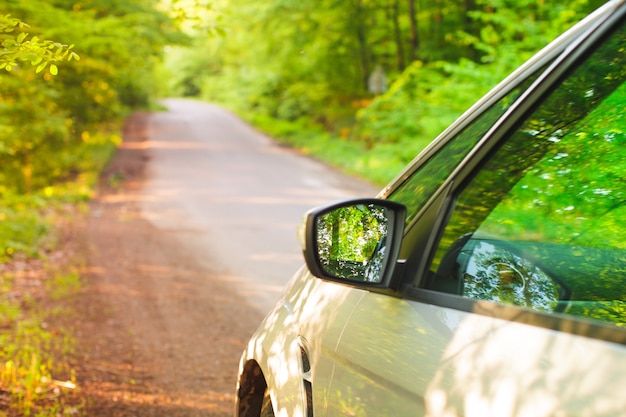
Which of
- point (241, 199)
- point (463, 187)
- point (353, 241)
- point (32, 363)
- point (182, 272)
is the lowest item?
point (241, 199)

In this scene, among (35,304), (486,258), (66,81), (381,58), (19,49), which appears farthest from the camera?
(381,58)

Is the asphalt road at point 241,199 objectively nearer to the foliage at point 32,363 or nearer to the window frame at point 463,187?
the foliage at point 32,363

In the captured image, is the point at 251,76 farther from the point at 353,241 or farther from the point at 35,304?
the point at 353,241

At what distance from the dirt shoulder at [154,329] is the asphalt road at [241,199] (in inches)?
18.9

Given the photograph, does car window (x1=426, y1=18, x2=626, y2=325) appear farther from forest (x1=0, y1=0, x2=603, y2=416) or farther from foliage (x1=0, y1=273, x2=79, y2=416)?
foliage (x1=0, y1=273, x2=79, y2=416)

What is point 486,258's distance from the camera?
198 centimetres

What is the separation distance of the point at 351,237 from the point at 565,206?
0.73m

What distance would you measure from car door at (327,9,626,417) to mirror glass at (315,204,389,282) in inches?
3.6

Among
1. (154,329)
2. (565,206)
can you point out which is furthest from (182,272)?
(565,206)

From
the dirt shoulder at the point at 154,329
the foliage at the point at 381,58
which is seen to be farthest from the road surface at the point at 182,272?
the foliage at the point at 381,58

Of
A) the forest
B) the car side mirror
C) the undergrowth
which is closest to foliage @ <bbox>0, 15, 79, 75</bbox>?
the forest

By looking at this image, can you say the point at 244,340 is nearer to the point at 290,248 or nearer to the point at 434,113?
the point at 290,248

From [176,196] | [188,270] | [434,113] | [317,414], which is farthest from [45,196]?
[317,414]

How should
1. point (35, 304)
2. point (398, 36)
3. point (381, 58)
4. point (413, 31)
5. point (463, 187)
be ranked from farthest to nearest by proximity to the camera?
point (381, 58)
point (398, 36)
point (413, 31)
point (35, 304)
point (463, 187)
